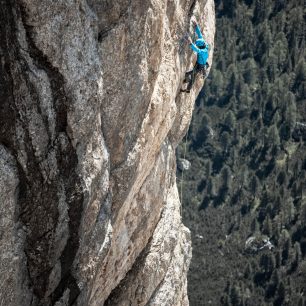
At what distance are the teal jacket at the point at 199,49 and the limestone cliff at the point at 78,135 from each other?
2.27 metres

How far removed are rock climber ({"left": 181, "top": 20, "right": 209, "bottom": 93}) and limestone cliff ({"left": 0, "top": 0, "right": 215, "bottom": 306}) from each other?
7.43 ft

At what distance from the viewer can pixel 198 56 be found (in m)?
26.3

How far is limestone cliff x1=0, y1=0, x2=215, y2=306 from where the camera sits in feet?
52.2

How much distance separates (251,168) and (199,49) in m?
152

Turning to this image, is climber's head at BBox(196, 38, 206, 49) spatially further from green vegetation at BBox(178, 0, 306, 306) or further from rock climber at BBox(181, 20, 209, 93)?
green vegetation at BBox(178, 0, 306, 306)

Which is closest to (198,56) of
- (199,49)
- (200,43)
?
(199,49)

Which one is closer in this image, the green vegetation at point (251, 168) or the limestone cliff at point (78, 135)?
the limestone cliff at point (78, 135)

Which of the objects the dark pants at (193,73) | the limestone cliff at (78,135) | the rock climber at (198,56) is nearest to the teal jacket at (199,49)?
the rock climber at (198,56)

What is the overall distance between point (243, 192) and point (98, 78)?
156 metres

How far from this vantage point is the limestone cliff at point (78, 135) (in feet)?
52.2

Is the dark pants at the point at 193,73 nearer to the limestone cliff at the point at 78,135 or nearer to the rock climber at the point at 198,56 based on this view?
the rock climber at the point at 198,56

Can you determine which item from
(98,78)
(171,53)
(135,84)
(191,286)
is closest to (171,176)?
(171,53)

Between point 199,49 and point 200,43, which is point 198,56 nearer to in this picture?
point 199,49

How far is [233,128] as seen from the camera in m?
183
